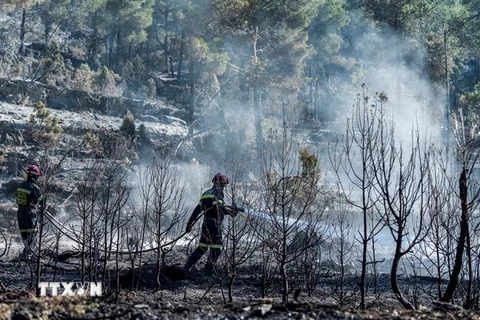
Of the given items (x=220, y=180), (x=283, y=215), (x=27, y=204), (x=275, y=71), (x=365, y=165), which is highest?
(x=275, y=71)

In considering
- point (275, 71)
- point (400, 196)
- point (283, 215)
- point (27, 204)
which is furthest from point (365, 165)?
point (275, 71)

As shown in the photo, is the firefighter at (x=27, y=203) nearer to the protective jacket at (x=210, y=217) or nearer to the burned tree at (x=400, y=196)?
the protective jacket at (x=210, y=217)

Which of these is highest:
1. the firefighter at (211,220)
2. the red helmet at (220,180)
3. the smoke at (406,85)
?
the smoke at (406,85)

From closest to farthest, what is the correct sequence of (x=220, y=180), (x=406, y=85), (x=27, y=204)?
1. (x=220, y=180)
2. (x=27, y=204)
3. (x=406, y=85)

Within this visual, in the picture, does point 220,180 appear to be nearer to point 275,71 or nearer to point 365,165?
point 365,165

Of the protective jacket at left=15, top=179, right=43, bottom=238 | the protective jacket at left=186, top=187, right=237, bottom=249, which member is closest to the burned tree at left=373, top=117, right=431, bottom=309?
the protective jacket at left=186, top=187, right=237, bottom=249

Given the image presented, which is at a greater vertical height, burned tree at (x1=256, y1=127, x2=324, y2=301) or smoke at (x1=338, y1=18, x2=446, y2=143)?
smoke at (x1=338, y1=18, x2=446, y2=143)

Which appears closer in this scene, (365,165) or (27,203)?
(365,165)

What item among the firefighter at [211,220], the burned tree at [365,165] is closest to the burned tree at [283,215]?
the burned tree at [365,165]

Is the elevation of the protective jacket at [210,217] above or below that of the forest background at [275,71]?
below

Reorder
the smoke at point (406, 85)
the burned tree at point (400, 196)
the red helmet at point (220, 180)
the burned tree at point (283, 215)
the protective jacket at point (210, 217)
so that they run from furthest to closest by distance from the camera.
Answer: the smoke at point (406, 85), the red helmet at point (220, 180), the protective jacket at point (210, 217), the burned tree at point (283, 215), the burned tree at point (400, 196)

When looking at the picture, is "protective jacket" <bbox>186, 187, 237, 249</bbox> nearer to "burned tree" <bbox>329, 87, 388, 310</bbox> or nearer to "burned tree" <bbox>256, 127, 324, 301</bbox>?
"burned tree" <bbox>256, 127, 324, 301</bbox>

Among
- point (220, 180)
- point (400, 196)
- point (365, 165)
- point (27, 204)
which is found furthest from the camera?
point (27, 204)

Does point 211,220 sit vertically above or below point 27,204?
below
